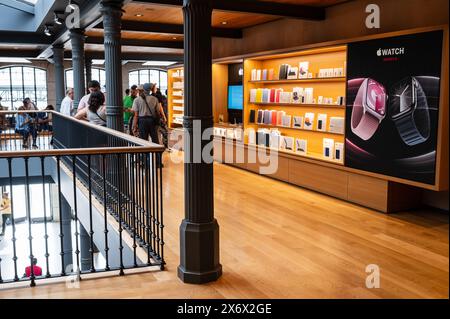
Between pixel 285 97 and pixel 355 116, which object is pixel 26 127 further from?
pixel 355 116

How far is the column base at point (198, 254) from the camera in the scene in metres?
3.71

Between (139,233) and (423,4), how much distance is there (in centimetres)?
→ 411

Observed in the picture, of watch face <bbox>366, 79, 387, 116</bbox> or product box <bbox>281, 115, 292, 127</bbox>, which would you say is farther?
product box <bbox>281, 115, 292, 127</bbox>

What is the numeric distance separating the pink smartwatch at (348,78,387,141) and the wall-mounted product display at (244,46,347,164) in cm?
53

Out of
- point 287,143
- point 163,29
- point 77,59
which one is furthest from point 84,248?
point 163,29

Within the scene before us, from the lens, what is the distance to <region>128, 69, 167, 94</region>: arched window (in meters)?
24.7

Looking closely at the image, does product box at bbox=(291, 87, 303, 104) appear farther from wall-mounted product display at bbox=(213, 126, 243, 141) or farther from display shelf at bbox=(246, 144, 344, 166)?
wall-mounted product display at bbox=(213, 126, 243, 141)

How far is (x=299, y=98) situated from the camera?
7727mm

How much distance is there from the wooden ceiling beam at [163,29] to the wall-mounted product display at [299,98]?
3.40ft

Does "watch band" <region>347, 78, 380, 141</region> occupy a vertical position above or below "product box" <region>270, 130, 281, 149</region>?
above

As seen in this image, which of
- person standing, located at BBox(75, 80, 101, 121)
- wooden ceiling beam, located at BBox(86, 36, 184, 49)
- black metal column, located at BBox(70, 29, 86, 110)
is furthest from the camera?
wooden ceiling beam, located at BBox(86, 36, 184, 49)

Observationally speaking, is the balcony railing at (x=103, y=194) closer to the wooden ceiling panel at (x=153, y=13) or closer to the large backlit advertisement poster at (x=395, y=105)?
the wooden ceiling panel at (x=153, y=13)

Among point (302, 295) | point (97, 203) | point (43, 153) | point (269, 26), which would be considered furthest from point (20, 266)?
point (302, 295)

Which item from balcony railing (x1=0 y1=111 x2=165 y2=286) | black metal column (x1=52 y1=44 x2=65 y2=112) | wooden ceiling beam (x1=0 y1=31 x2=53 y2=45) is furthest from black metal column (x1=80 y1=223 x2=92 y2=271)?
black metal column (x1=52 y1=44 x2=65 y2=112)
